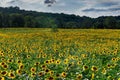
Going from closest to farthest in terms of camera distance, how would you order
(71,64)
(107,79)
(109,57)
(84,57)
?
(107,79) → (71,64) → (84,57) → (109,57)

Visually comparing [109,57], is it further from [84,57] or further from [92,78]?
[92,78]

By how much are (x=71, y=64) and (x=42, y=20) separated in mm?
89693

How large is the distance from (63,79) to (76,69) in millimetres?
1519

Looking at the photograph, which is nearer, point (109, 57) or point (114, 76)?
point (114, 76)

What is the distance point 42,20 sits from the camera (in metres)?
98.7

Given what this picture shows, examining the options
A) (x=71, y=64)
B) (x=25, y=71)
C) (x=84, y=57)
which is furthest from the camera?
(x=84, y=57)

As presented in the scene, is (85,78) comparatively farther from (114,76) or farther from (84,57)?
(84,57)

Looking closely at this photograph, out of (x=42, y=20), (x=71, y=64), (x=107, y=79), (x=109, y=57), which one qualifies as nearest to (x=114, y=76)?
(x=107, y=79)

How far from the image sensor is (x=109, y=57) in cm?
1298

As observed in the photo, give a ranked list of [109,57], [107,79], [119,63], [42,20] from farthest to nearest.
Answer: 1. [42,20]
2. [109,57]
3. [119,63]
4. [107,79]

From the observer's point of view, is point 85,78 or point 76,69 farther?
point 76,69

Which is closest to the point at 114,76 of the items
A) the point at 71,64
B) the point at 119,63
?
the point at 71,64

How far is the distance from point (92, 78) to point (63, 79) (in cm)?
56

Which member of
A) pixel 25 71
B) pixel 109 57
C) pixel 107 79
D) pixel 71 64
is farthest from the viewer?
pixel 109 57
